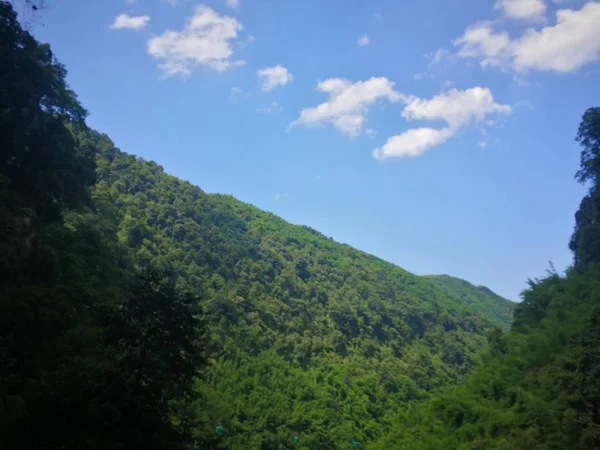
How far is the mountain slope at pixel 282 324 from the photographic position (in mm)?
52156

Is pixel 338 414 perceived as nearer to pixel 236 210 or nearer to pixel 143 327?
pixel 143 327

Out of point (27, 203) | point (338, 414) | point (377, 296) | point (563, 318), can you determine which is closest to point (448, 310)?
point (377, 296)

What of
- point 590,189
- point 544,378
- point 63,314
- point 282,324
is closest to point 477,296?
point 282,324

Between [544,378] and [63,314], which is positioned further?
[544,378]

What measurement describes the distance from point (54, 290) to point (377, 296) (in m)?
74.9

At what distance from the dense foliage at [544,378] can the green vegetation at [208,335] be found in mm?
126

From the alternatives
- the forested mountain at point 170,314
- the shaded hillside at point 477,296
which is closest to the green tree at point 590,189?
the forested mountain at point 170,314

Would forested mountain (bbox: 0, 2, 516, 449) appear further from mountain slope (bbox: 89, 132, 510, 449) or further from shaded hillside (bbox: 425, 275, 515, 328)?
shaded hillside (bbox: 425, 275, 515, 328)

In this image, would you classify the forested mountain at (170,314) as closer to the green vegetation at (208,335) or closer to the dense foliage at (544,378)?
the green vegetation at (208,335)

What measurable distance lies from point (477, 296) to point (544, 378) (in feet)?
498

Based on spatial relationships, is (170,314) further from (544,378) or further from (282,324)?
(282,324)

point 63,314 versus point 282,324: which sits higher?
point 63,314

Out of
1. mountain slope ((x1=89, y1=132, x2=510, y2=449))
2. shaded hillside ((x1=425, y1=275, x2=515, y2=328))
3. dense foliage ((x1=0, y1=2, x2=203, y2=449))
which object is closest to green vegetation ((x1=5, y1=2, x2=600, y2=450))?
dense foliage ((x1=0, y1=2, x2=203, y2=449))

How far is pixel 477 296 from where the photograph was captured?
170125mm
